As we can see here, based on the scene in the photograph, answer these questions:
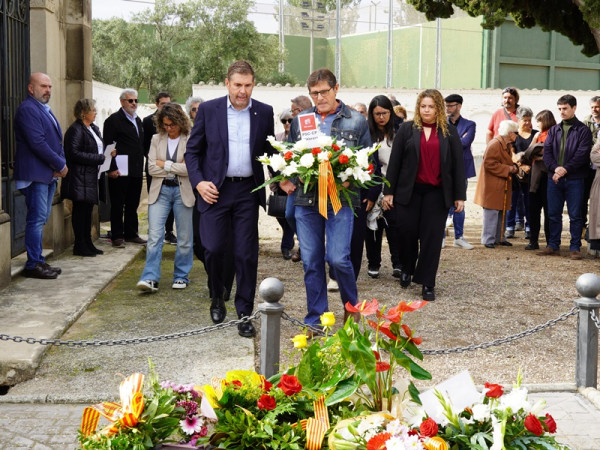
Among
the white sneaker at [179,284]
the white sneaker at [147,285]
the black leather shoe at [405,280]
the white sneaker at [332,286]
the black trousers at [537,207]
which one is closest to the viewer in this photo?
the white sneaker at [147,285]

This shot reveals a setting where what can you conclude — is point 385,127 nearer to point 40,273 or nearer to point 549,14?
point 40,273

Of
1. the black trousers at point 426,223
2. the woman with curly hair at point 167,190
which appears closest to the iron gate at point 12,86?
the woman with curly hair at point 167,190

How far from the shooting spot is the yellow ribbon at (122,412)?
3529 millimetres

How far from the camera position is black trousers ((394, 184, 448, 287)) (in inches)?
332

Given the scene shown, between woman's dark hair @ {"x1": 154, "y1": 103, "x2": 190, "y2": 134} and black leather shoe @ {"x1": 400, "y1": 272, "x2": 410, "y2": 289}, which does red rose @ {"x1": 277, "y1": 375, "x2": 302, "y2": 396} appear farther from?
black leather shoe @ {"x1": 400, "y1": 272, "x2": 410, "y2": 289}

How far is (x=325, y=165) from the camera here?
6312mm

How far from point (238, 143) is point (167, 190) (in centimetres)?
178

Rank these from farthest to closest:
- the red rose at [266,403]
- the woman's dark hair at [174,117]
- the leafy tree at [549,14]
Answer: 1. the leafy tree at [549,14]
2. the woman's dark hair at [174,117]
3. the red rose at [266,403]

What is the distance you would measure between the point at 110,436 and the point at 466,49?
50193 millimetres

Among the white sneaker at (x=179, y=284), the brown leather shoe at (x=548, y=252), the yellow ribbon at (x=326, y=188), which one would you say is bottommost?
the brown leather shoe at (x=548, y=252)

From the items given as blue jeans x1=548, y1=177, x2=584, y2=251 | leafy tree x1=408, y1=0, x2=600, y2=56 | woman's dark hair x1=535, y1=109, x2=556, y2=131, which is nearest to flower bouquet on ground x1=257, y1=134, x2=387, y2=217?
blue jeans x1=548, y1=177, x2=584, y2=251

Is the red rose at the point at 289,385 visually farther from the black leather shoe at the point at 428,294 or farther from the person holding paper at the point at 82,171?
the person holding paper at the point at 82,171

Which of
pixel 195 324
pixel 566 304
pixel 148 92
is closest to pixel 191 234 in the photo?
pixel 195 324

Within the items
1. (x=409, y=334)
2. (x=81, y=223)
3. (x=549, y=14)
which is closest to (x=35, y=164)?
(x=81, y=223)
